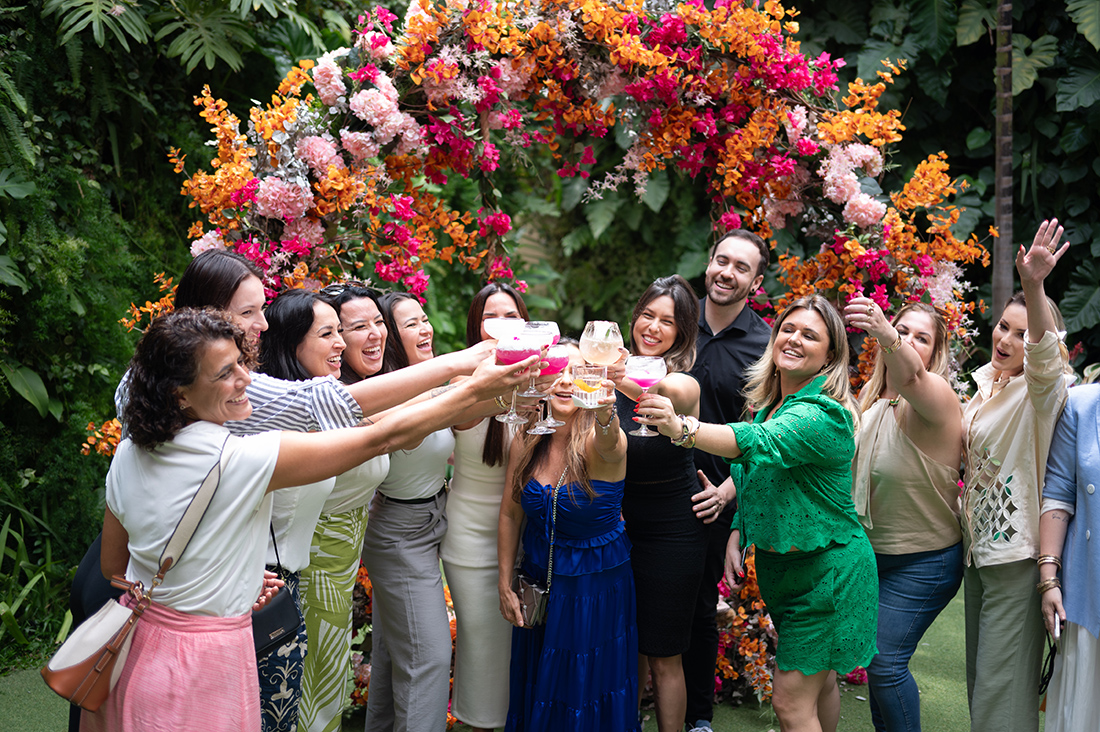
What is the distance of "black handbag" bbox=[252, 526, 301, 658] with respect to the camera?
2301 mm

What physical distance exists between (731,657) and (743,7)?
10.8 ft

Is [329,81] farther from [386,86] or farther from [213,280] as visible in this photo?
[213,280]

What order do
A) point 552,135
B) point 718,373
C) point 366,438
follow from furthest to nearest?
point 552,135 → point 718,373 → point 366,438

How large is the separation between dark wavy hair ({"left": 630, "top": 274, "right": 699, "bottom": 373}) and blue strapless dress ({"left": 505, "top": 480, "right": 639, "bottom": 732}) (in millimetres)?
575

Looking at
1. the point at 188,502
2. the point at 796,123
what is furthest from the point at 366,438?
the point at 796,123

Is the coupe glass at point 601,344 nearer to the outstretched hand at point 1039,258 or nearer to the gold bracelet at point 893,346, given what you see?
the gold bracelet at point 893,346

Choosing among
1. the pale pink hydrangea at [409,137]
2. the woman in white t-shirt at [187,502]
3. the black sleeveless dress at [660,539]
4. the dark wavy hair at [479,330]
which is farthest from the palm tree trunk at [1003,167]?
the woman in white t-shirt at [187,502]

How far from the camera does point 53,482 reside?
5.00 meters

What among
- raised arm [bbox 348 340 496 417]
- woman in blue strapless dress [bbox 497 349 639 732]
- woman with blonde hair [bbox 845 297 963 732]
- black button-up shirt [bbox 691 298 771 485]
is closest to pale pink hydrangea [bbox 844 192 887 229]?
black button-up shirt [bbox 691 298 771 485]

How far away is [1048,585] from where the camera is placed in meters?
2.91

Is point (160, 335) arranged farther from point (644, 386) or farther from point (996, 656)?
point (996, 656)

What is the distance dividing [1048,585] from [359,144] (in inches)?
129

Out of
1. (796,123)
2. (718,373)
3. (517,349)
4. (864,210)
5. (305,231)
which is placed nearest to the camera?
(517,349)

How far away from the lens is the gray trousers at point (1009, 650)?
3.01 meters
